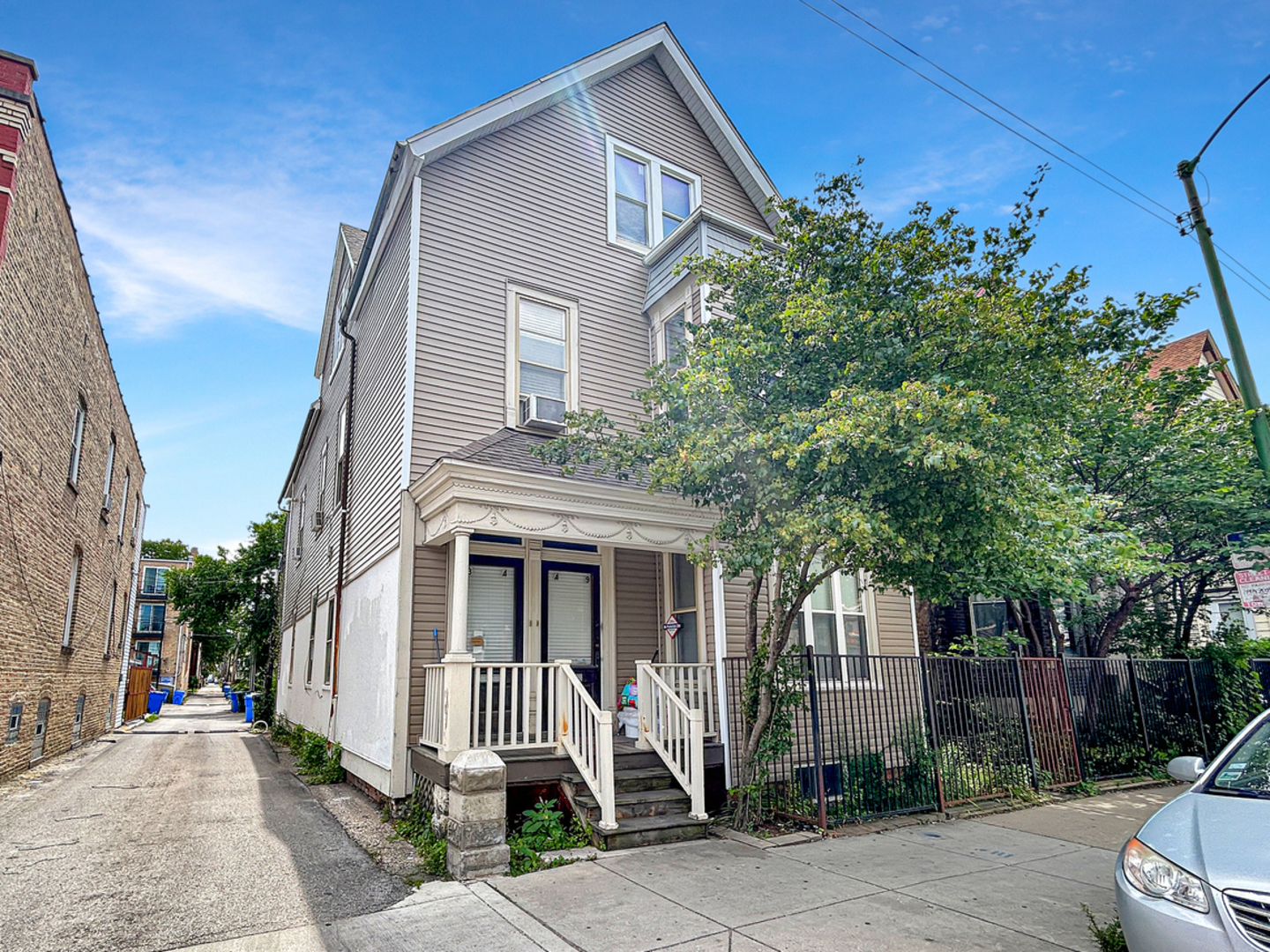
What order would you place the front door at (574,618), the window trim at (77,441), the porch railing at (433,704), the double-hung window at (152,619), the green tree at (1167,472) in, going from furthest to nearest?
the double-hung window at (152,619), the window trim at (77,441), the green tree at (1167,472), the front door at (574,618), the porch railing at (433,704)

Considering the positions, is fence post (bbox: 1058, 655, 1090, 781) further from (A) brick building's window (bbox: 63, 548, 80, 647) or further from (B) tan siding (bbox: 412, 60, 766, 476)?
(A) brick building's window (bbox: 63, 548, 80, 647)

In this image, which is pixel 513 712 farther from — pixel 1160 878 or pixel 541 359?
pixel 1160 878

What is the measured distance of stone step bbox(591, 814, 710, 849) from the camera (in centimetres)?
644

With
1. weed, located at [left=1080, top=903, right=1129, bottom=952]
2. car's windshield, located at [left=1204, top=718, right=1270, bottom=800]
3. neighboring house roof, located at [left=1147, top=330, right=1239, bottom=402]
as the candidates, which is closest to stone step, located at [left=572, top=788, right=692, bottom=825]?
weed, located at [left=1080, top=903, right=1129, bottom=952]

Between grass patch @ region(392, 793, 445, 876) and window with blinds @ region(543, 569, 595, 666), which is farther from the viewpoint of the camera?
window with blinds @ region(543, 569, 595, 666)

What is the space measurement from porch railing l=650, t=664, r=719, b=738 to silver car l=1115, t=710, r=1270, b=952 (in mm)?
4920

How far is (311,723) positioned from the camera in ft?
46.1

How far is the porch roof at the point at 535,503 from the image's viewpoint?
727 centimetres

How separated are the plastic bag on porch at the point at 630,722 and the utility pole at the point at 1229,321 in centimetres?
727

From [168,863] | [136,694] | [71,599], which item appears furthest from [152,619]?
[168,863]

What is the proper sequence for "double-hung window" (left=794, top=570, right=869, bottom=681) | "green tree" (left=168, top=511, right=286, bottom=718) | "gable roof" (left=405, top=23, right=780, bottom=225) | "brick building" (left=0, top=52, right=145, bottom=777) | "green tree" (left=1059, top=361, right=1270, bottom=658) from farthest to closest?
"green tree" (left=168, top=511, right=286, bottom=718) < "green tree" (left=1059, top=361, right=1270, bottom=658) < "double-hung window" (left=794, top=570, right=869, bottom=681) < "gable roof" (left=405, top=23, right=780, bottom=225) < "brick building" (left=0, top=52, right=145, bottom=777)

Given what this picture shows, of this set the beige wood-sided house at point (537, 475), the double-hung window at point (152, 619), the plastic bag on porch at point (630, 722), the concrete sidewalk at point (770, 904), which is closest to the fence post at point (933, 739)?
the concrete sidewalk at point (770, 904)

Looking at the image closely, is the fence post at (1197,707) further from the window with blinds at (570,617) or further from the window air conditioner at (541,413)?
the window air conditioner at (541,413)

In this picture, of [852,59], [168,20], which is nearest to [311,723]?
[168,20]
